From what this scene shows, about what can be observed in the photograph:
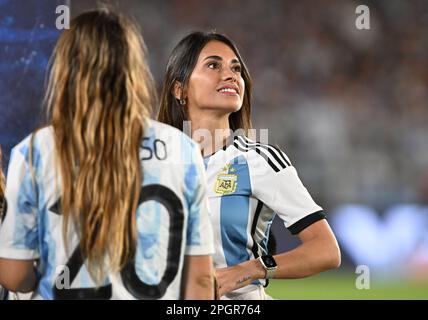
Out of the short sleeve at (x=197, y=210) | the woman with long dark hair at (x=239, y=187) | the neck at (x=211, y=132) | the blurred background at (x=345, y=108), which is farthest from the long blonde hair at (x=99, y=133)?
the blurred background at (x=345, y=108)

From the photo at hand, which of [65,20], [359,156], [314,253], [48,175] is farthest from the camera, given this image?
[359,156]

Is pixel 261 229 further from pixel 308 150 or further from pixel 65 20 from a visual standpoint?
pixel 308 150

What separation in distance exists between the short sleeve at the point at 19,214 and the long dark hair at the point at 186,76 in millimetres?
1493

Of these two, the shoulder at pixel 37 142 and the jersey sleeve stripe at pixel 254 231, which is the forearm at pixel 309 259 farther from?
the shoulder at pixel 37 142

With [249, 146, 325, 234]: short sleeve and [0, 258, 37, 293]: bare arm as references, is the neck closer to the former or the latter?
[249, 146, 325, 234]: short sleeve

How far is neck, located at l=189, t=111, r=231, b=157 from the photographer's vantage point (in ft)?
10.3

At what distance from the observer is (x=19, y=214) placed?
6.11ft

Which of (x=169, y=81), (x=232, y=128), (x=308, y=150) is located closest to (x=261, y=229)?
(x=232, y=128)

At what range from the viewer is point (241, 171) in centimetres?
296

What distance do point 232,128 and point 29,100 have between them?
0.92 meters

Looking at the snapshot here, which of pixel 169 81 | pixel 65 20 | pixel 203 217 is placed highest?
pixel 65 20

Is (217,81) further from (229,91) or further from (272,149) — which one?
(272,149)

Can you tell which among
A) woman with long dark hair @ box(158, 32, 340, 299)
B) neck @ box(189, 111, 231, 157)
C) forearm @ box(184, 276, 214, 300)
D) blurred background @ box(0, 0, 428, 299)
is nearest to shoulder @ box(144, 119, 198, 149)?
forearm @ box(184, 276, 214, 300)

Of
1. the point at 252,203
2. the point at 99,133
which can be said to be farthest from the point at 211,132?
the point at 99,133
